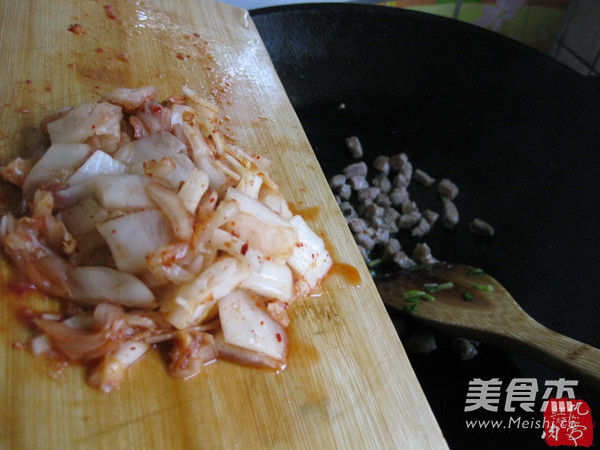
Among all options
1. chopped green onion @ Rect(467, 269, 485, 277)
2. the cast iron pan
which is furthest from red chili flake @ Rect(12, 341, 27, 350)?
chopped green onion @ Rect(467, 269, 485, 277)

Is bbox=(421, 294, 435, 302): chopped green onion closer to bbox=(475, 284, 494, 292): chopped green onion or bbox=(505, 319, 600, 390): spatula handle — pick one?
bbox=(475, 284, 494, 292): chopped green onion

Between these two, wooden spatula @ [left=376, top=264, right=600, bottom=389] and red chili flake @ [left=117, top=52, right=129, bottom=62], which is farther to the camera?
red chili flake @ [left=117, top=52, right=129, bottom=62]

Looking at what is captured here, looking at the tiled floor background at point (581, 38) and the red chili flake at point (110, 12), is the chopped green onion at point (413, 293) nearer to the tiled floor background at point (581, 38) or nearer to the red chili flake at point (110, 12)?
the red chili flake at point (110, 12)

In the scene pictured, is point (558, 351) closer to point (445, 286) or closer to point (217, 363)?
point (445, 286)

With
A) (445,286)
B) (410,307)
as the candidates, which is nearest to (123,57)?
(410,307)

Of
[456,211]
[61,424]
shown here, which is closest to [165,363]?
[61,424]

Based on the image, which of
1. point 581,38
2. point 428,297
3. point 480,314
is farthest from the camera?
point 581,38
